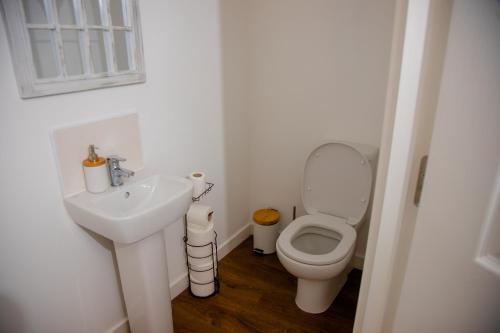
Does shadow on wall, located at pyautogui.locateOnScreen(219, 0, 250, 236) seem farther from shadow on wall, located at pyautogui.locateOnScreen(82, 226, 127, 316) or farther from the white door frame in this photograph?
the white door frame

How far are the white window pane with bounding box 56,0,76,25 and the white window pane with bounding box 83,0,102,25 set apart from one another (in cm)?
6

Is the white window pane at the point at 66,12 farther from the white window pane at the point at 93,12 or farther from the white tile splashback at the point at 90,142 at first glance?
the white tile splashback at the point at 90,142

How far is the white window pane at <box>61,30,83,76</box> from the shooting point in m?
1.29

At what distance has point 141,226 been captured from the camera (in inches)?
49.8

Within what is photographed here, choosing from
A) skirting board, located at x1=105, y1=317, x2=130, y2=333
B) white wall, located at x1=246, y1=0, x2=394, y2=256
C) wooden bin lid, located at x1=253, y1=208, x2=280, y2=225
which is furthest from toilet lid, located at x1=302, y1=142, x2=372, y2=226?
skirting board, located at x1=105, y1=317, x2=130, y2=333

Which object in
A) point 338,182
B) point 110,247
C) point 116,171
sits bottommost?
point 110,247

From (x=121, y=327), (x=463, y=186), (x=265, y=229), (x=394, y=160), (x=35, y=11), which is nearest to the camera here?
(x=463, y=186)

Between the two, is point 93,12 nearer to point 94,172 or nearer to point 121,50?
point 121,50

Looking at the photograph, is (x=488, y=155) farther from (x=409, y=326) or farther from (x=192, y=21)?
(x=192, y=21)

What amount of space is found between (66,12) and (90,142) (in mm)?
492

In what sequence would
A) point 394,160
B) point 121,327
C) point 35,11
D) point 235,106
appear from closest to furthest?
point 394,160, point 35,11, point 121,327, point 235,106

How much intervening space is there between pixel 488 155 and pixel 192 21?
1.59 meters

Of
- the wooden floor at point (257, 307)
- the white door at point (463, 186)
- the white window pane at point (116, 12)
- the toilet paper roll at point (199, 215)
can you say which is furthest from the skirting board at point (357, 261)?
the white window pane at point (116, 12)

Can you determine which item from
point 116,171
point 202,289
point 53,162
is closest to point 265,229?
point 202,289
